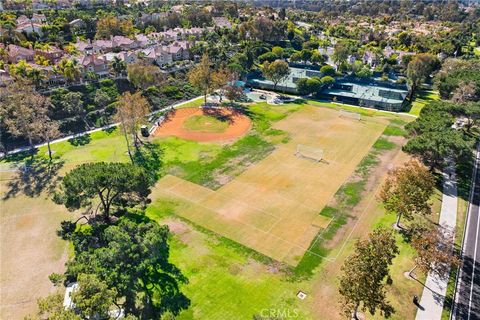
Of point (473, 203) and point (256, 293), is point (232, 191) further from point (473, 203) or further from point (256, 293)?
point (473, 203)

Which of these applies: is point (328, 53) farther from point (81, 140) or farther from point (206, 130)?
point (81, 140)

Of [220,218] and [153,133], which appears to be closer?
[220,218]

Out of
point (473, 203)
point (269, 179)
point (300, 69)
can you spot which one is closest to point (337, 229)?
point (269, 179)

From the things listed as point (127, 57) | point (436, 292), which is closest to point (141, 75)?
point (127, 57)

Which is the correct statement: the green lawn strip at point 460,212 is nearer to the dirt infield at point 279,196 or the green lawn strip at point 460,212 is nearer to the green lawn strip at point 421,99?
the dirt infield at point 279,196

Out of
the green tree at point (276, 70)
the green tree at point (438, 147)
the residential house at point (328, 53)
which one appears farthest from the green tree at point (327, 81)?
the green tree at point (438, 147)

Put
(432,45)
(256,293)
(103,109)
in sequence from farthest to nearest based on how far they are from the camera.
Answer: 1. (432,45)
2. (103,109)
3. (256,293)

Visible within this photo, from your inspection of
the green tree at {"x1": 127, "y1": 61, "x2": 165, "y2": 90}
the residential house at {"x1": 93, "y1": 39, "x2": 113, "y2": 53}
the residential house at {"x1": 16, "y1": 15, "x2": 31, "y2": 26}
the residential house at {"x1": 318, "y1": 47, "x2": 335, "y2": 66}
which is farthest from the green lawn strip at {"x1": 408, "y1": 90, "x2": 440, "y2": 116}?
the residential house at {"x1": 16, "y1": 15, "x2": 31, "y2": 26}
